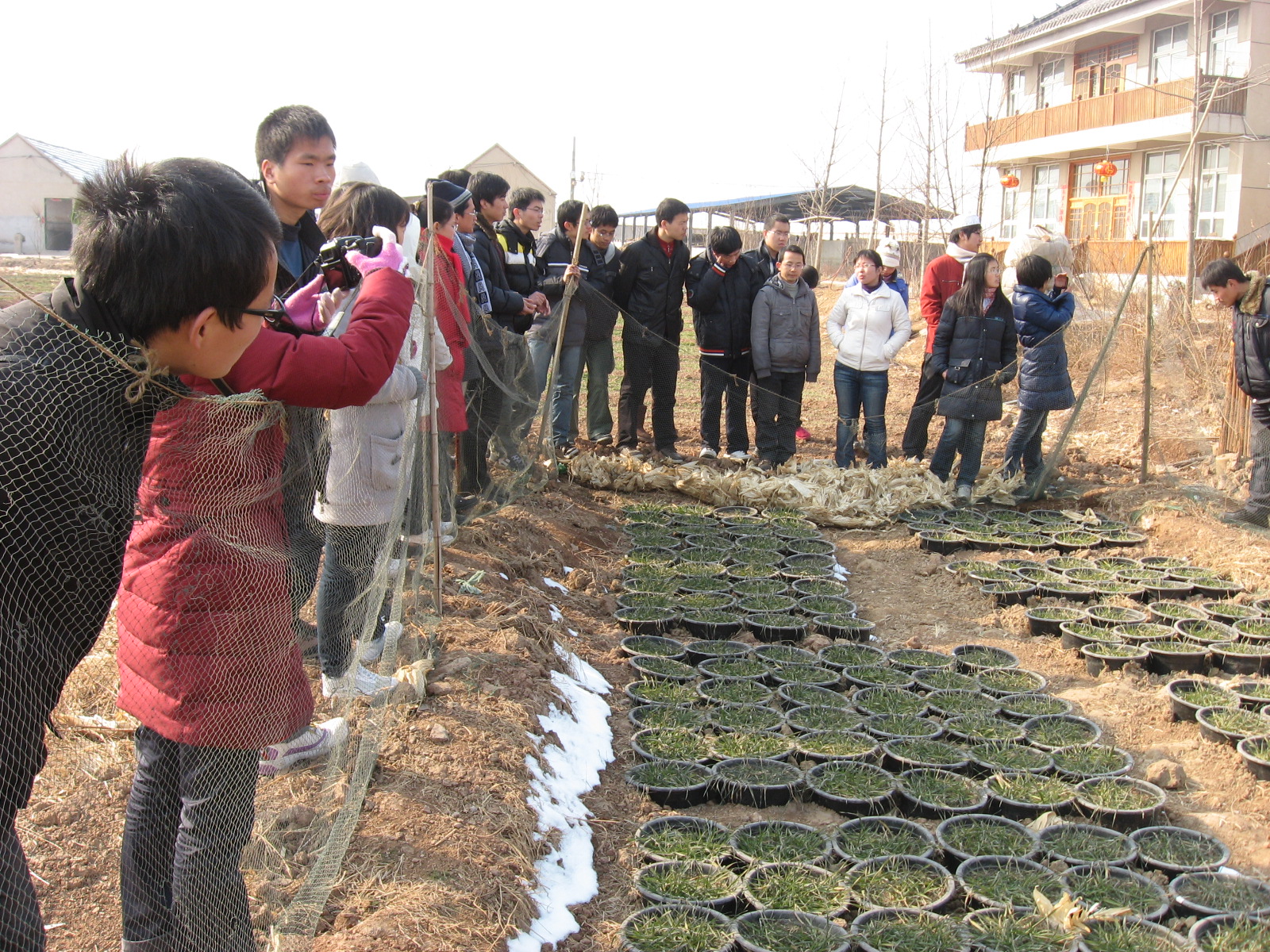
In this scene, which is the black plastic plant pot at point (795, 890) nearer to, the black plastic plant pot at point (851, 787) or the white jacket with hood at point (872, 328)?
the black plastic plant pot at point (851, 787)

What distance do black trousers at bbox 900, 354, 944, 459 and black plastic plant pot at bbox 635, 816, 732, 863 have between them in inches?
212

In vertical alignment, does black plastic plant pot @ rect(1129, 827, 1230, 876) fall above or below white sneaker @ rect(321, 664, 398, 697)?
below

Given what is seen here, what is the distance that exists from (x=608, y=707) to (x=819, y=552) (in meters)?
2.45

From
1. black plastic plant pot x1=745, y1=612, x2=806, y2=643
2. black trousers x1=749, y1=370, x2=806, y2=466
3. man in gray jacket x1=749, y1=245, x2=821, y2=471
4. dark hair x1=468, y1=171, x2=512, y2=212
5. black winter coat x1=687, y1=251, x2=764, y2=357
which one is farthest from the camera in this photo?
black winter coat x1=687, y1=251, x2=764, y2=357

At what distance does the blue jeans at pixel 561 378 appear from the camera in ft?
22.6

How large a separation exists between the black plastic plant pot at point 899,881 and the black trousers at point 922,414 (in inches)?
213

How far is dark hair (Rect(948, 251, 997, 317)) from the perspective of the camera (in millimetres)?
7000

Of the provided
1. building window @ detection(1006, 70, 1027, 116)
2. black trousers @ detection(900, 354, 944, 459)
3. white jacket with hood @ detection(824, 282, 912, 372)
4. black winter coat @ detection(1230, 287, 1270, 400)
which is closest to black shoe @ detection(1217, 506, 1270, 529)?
black winter coat @ detection(1230, 287, 1270, 400)

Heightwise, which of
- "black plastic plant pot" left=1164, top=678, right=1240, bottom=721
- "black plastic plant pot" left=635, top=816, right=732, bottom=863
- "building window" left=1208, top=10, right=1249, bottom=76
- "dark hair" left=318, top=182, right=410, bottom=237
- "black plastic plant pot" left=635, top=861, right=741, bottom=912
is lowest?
"black plastic plant pot" left=635, top=861, right=741, bottom=912

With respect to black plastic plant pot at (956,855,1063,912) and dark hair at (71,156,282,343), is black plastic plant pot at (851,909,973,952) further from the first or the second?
dark hair at (71,156,282,343)

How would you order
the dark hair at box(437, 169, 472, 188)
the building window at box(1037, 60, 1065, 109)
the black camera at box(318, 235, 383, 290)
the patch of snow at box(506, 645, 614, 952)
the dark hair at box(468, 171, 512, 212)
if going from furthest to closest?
the building window at box(1037, 60, 1065, 109) < the dark hair at box(468, 171, 512, 212) < the dark hair at box(437, 169, 472, 188) < the patch of snow at box(506, 645, 614, 952) < the black camera at box(318, 235, 383, 290)

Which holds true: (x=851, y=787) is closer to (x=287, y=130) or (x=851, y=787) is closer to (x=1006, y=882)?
(x=1006, y=882)

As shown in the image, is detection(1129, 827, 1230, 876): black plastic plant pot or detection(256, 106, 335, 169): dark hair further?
detection(256, 106, 335, 169): dark hair

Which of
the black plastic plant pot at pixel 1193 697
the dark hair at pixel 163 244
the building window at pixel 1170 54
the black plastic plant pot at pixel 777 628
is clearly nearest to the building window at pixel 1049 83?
the building window at pixel 1170 54
